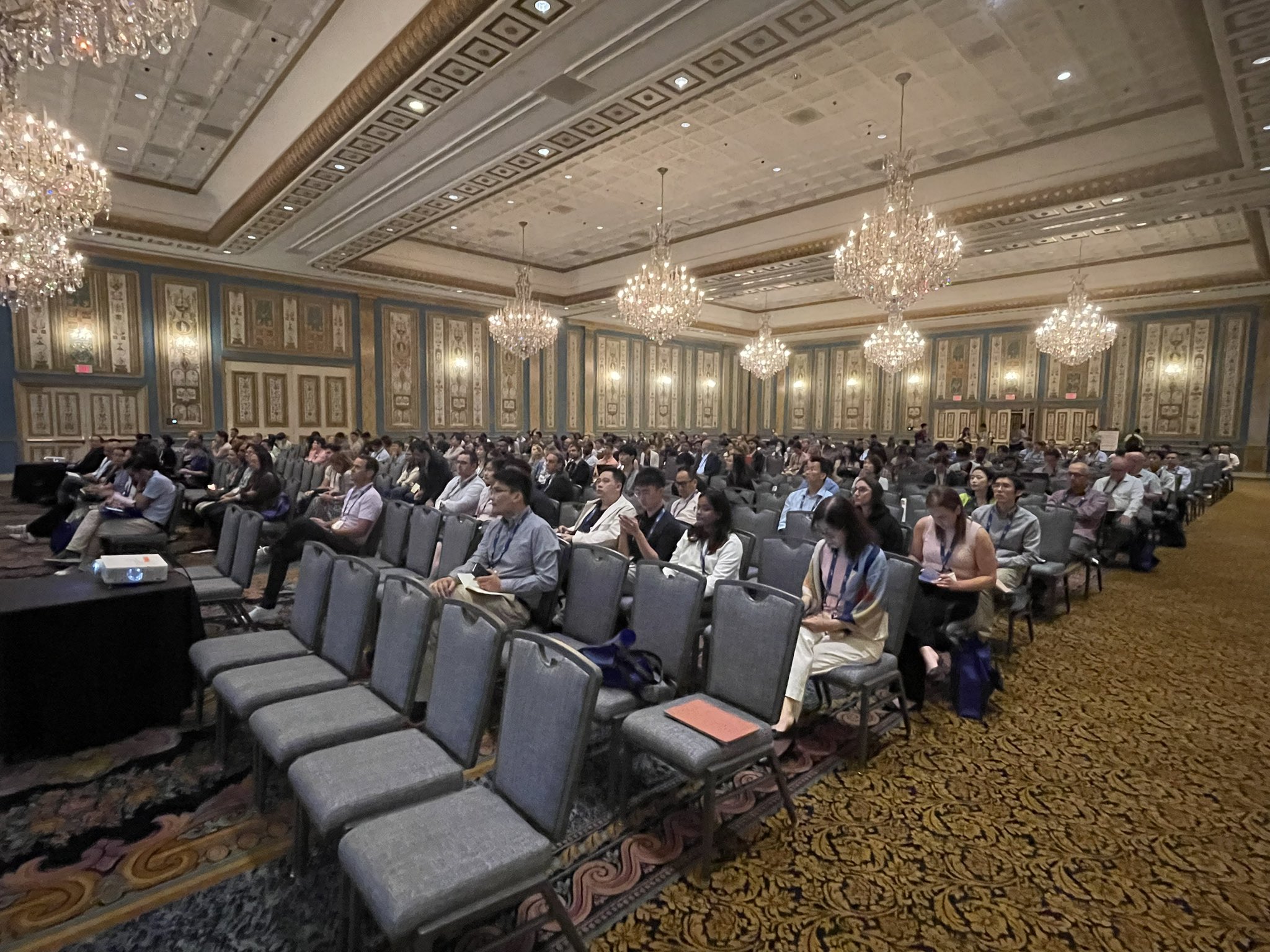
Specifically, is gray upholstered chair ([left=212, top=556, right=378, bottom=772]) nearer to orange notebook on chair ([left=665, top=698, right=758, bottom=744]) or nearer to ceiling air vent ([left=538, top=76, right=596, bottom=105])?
orange notebook on chair ([left=665, top=698, right=758, bottom=744])

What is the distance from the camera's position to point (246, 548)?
4000 millimetres

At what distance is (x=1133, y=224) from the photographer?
10.1m

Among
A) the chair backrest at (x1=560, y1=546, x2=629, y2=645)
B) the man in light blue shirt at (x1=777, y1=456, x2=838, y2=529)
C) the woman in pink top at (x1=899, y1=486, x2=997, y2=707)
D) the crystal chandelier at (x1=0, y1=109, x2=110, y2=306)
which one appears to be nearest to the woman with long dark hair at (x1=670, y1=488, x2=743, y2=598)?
the chair backrest at (x1=560, y1=546, x2=629, y2=645)

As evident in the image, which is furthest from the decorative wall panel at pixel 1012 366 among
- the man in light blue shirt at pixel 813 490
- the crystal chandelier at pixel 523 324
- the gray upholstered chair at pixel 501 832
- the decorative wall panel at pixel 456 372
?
the gray upholstered chair at pixel 501 832

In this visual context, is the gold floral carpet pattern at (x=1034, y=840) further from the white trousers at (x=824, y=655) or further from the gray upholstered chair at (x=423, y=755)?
the gray upholstered chair at (x=423, y=755)

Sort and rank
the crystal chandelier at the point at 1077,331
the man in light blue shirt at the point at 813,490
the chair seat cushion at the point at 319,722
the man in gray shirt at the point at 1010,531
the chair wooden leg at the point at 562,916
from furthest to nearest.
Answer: the crystal chandelier at the point at 1077,331
the man in light blue shirt at the point at 813,490
the man in gray shirt at the point at 1010,531
the chair seat cushion at the point at 319,722
the chair wooden leg at the point at 562,916

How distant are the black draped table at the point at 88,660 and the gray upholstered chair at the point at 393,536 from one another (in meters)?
1.43

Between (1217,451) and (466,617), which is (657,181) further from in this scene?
(1217,451)

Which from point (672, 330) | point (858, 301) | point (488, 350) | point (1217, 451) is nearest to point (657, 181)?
point (672, 330)

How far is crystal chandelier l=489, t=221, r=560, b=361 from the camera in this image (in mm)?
12977

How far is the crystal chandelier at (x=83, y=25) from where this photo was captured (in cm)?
382

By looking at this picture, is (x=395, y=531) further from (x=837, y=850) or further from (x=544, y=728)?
(x=837, y=850)

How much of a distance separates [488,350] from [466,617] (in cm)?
1601

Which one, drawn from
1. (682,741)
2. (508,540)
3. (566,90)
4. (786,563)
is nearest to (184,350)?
(566,90)
